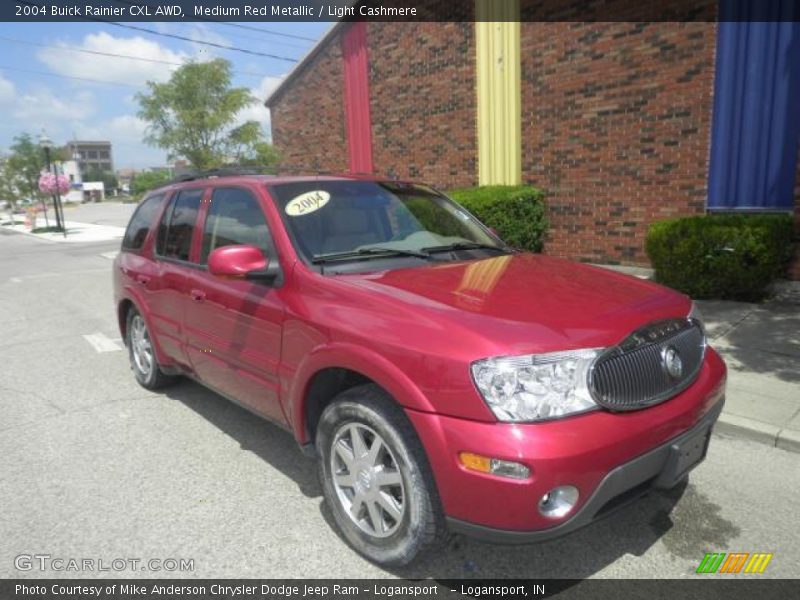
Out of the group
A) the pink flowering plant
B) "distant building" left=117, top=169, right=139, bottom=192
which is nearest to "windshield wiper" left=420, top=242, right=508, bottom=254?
the pink flowering plant

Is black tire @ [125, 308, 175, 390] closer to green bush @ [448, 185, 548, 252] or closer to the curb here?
the curb

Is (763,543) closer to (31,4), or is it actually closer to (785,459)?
(785,459)

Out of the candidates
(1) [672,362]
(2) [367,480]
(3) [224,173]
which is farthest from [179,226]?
(1) [672,362]

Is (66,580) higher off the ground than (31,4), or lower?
lower

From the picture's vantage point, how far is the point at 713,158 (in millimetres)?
8164

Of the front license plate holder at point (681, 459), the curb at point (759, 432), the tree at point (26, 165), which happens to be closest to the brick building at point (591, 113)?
the curb at point (759, 432)

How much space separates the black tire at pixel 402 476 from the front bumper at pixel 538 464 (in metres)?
0.12

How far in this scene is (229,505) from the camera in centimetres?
327

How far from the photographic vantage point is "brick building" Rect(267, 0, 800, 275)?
7742mm

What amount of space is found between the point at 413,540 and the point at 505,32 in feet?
32.9

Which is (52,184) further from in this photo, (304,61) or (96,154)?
(96,154)

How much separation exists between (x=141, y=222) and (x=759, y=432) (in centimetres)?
489

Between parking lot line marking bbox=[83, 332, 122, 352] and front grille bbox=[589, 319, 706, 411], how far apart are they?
5854 millimetres

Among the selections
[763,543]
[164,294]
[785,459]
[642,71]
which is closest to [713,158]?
[642,71]
